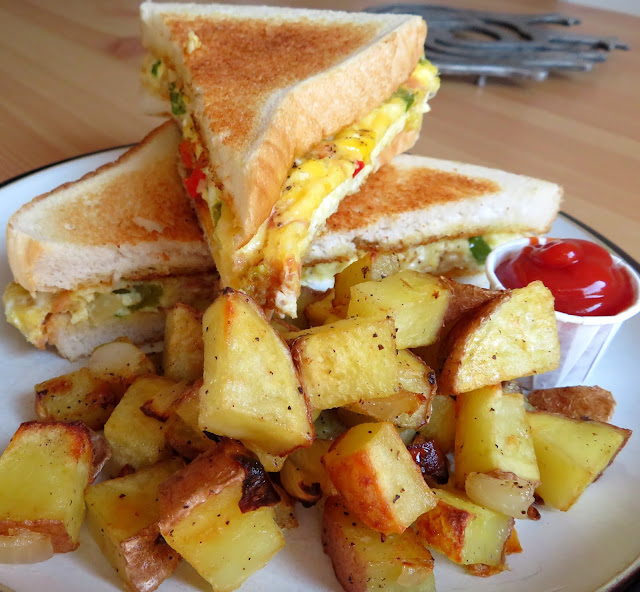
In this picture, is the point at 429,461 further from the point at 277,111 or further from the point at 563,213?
the point at 563,213

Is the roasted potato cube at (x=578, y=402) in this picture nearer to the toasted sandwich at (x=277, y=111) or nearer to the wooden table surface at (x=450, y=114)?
the toasted sandwich at (x=277, y=111)

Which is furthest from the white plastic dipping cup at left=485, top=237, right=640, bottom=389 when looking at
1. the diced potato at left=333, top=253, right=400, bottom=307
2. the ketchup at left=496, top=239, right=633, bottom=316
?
the diced potato at left=333, top=253, right=400, bottom=307

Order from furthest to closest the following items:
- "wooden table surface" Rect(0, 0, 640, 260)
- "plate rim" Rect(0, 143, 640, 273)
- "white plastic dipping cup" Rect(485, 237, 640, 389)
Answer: "wooden table surface" Rect(0, 0, 640, 260) → "plate rim" Rect(0, 143, 640, 273) → "white plastic dipping cup" Rect(485, 237, 640, 389)

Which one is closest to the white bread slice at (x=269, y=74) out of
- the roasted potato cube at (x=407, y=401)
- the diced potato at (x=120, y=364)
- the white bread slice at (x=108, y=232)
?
the white bread slice at (x=108, y=232)

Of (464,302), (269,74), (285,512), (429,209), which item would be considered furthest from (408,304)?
(269,74)

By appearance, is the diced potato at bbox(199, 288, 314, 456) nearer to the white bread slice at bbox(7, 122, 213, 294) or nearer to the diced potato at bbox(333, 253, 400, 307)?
the diced potato at bbox(333, 253, 400, 307)

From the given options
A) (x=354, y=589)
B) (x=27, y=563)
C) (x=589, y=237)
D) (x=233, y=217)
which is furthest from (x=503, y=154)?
(x=27, y=563)
